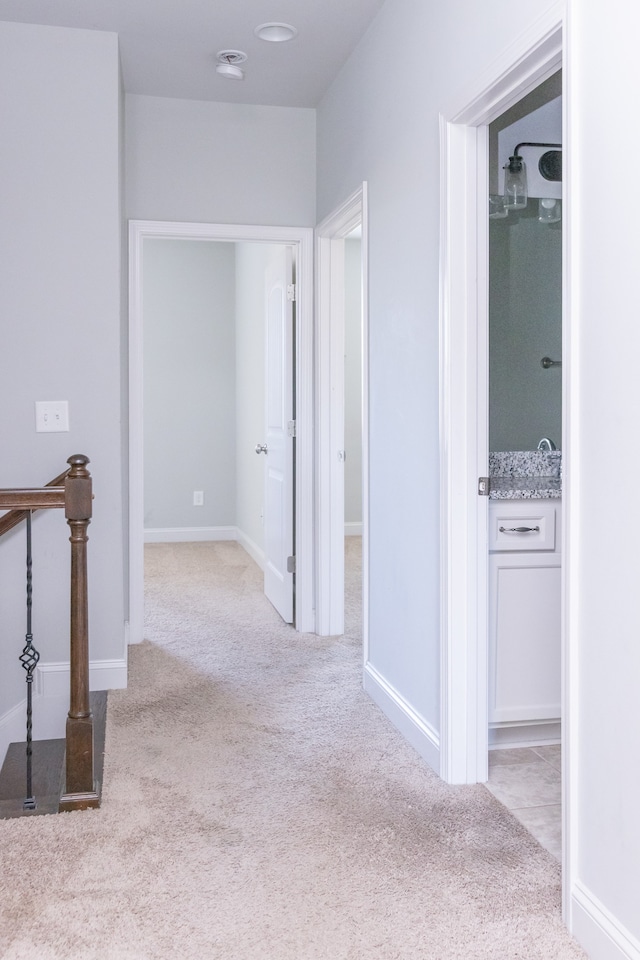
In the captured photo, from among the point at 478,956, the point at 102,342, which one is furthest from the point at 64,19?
the point at 478,956

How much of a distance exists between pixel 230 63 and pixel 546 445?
79.8 inches

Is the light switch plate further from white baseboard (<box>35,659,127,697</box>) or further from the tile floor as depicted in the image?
the tile floor

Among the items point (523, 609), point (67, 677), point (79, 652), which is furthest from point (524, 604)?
point (67, 677)

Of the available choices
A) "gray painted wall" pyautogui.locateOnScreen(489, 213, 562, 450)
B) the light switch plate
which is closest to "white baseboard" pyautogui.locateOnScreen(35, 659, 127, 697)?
the light switch plate

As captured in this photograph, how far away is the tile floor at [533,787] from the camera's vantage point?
7.27 ft

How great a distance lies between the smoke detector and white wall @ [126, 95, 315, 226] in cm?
39

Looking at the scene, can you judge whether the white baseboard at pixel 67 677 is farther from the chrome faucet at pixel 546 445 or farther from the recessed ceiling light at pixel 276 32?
the recessed ceiling light at pixel 276 32

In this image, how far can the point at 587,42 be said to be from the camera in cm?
165

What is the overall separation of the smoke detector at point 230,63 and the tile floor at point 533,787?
2.83m

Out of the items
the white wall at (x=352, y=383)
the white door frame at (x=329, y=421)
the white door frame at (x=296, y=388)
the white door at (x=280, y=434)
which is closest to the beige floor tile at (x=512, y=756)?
the white door frame at (x=329, y=421)

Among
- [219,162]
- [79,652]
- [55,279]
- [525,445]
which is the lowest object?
[79,652]

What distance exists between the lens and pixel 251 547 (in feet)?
21.3

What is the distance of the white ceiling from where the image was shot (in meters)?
3.04

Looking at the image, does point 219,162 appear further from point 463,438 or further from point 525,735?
point 525,735
